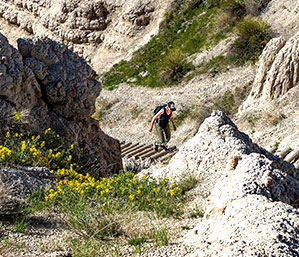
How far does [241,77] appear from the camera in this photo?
1944 cm

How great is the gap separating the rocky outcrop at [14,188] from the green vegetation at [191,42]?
16.8m

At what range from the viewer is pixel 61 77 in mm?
9133

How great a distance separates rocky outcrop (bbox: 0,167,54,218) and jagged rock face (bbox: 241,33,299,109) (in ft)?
34.8

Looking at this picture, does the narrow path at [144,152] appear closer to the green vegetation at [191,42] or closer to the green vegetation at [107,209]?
the green vegetation at [191,42]

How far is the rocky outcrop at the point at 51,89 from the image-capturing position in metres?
8.15

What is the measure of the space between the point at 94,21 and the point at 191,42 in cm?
1283

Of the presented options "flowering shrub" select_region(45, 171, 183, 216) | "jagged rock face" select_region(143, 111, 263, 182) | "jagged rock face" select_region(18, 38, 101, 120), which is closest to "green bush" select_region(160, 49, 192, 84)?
"jagged rock face" select_region(18, 38, 101, 120)

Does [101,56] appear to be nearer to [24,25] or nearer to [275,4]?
[24,25]

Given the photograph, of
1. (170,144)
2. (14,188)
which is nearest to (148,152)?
(170,144)

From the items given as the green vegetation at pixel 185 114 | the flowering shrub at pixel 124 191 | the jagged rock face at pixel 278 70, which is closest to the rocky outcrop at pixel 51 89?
the flowering shrub at pixel 124 191

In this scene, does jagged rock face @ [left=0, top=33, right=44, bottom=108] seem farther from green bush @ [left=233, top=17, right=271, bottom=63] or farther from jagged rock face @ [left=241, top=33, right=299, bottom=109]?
green bush @ [left=233, top=17, right=271, bottom=63]

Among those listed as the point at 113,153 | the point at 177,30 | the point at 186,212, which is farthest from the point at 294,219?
the point at 177,30

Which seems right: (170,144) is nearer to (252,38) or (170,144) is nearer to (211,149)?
(252,38)

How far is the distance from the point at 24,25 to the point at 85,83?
3341cm
